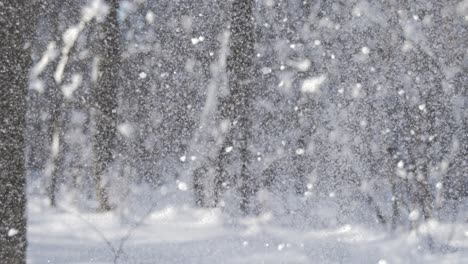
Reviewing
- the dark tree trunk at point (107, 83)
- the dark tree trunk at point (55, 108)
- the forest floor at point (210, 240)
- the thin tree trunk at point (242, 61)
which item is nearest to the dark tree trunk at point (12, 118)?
the forest floor at point (210, 240)

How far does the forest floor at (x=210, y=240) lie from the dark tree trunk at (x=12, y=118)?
2713mm

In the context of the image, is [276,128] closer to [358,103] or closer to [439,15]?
[358,103]

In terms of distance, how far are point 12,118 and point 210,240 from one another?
4519 mm

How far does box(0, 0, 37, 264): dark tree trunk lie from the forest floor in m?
2.71

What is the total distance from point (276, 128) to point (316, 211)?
103 inches

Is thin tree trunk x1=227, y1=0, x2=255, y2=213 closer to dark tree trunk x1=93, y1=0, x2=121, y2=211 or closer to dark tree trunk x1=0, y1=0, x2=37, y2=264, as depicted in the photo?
dark tree trunk x1=93, y1=0, x2=121, y2=211

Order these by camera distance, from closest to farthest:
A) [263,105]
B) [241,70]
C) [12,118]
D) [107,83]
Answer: [12,118], [107,83], [241,70], [263,105]

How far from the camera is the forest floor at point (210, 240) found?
6.98 m

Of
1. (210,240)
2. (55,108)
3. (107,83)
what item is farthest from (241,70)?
(55,108)

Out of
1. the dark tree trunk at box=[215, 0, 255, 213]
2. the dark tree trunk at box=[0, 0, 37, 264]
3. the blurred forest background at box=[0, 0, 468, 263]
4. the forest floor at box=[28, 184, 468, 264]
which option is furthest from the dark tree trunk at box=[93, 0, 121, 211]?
the dark tree trunk at box=[0, 0, 37, 264]

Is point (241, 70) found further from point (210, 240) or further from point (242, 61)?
point (210, 240)

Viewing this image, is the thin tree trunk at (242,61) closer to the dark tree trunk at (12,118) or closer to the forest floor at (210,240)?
the forest floor at (210,240)

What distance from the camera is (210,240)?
777 cm

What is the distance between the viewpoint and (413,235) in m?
8.46
